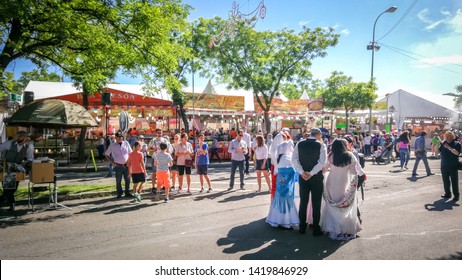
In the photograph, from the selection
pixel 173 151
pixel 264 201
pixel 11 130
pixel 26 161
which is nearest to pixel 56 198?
pixel 26 161

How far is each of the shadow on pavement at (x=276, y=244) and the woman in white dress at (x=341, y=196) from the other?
23 centimetres

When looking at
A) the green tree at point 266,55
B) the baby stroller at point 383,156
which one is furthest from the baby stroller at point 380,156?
the green tree at point 266,55

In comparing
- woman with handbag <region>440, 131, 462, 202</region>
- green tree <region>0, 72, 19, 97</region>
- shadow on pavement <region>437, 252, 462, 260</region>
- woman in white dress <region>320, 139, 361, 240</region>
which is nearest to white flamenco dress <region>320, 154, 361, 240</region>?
woman in white dress <region>320, 139, 361, 240</region>

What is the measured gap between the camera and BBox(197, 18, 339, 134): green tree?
70.7 feet

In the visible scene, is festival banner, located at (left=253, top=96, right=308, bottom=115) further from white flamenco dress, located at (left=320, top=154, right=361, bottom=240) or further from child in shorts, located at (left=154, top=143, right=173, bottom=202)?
white flamenco dress, located at (left=320, top=154, right=361, bottom=240)

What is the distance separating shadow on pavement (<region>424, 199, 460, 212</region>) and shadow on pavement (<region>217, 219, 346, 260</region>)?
3.60 m

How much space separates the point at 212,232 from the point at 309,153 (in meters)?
2.16

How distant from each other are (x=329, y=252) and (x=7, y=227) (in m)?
5.90

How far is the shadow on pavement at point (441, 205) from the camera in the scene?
22.5 ft

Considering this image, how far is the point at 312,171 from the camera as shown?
496 centimetres

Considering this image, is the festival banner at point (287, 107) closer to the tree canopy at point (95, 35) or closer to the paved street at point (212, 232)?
the tree canopy at point (95, 35)

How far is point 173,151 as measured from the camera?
9219 millimetres

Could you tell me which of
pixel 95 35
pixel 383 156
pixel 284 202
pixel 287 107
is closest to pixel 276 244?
pixel 284 202

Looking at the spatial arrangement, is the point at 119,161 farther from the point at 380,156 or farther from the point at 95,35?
the point at 380,156
